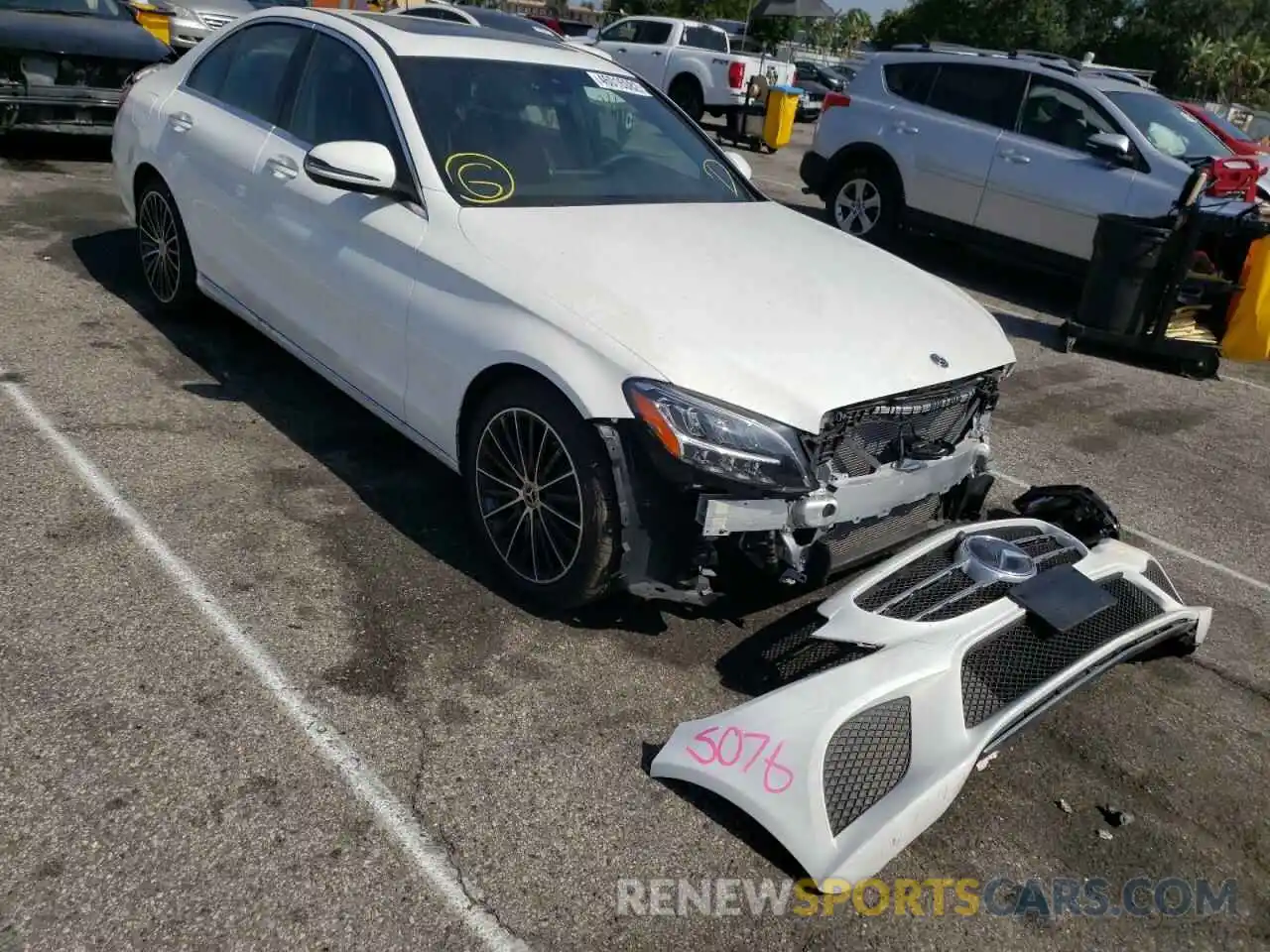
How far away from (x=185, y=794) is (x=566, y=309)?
67.7 inches

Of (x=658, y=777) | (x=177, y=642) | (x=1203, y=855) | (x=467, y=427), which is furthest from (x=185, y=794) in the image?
(x=1203, y=855)

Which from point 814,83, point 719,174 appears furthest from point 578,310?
point 814,83

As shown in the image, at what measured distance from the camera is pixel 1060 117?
29.3ft

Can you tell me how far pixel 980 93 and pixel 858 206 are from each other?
143 centimetres

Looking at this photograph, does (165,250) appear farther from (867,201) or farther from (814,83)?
(814,83)

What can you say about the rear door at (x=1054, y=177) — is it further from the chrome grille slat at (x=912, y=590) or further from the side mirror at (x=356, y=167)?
the side mirror at (x=356, y=167)

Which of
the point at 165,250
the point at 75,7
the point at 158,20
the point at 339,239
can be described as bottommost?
the point at 165,250

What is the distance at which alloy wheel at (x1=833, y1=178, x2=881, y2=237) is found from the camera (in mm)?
10035

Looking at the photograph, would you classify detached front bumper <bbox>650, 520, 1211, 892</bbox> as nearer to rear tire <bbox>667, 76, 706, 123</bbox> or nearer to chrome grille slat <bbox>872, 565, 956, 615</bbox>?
chrome grille slat <bbox>872, 565, 956, 615</bbox>

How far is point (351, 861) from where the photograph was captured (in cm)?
258

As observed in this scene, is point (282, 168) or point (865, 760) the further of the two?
point (282, 168)

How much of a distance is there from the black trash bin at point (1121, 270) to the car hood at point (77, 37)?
25.8 ft

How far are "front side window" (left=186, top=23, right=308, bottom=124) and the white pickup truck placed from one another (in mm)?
13069

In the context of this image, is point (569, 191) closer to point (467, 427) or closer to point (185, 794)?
point (467, 427)
